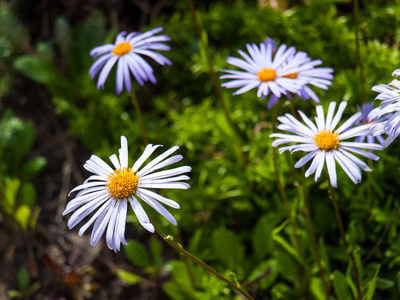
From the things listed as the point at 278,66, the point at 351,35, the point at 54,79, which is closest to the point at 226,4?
the point at 351,35

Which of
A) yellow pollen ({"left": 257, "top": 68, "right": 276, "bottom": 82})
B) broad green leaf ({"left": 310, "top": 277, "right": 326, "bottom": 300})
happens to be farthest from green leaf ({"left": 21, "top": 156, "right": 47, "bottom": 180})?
broad green leaf ({"left": 310, "top": 277, "right": 326, "bottom": 300})

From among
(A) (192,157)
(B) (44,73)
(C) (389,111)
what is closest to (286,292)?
(A) (192,157)

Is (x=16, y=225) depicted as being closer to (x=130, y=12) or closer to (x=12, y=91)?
(x=12, y=91)

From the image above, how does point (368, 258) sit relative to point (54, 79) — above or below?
below

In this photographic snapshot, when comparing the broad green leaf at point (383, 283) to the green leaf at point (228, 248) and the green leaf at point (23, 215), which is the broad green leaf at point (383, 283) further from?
the green leaf at point (23, 215)

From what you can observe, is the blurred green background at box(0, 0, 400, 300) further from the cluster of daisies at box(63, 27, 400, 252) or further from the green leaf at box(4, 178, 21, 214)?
the cluster of daisies at box(63, 27, 400, 252)

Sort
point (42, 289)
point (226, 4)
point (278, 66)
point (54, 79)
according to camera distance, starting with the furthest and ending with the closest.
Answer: point (226, 4) < point (54, 79) < point (42, 289) < point (278, 66)

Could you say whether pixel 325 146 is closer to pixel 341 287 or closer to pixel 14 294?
pixel 341 287
